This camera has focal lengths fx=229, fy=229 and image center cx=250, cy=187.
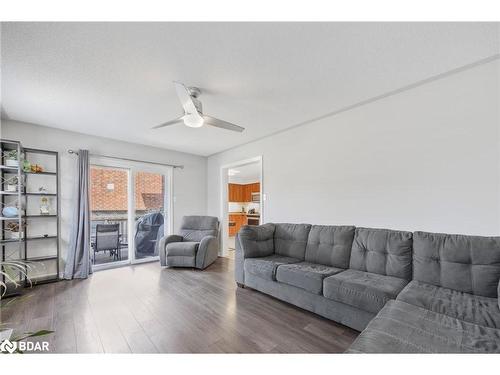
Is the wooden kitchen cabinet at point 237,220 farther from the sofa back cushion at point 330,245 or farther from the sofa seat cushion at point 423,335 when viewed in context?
the sofa seat cushion at point 423,335

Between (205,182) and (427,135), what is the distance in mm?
4616

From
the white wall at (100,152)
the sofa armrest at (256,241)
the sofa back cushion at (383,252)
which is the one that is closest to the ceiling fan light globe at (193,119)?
the sofa armrest at (256,241)

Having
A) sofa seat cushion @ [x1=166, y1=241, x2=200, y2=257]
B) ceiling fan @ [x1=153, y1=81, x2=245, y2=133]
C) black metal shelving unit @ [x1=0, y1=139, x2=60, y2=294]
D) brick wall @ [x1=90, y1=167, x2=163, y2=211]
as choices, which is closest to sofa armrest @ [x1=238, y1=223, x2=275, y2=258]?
sofa seat cushion @ [x1=166, y1=241, x2=200, y2=257]

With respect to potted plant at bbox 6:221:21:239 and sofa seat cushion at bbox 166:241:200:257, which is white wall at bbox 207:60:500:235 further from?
potted plant at bbox 6:221:21:239

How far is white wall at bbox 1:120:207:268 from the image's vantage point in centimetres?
361

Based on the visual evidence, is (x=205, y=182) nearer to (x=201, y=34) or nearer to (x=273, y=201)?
(x=273, y=201)

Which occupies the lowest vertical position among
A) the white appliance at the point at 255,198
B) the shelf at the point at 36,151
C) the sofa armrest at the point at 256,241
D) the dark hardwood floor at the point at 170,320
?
the dark hardwood floor at the point at 170,320

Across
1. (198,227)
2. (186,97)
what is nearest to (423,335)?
(186,97)

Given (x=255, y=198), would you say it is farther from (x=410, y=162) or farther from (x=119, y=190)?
(x=410, y=162)

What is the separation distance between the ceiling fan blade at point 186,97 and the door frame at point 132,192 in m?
2.85

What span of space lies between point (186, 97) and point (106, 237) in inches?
136

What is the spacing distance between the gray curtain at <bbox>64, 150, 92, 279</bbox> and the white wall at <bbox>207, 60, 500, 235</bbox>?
3381mm

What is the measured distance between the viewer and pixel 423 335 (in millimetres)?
1313

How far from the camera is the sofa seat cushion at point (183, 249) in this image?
4.16m
